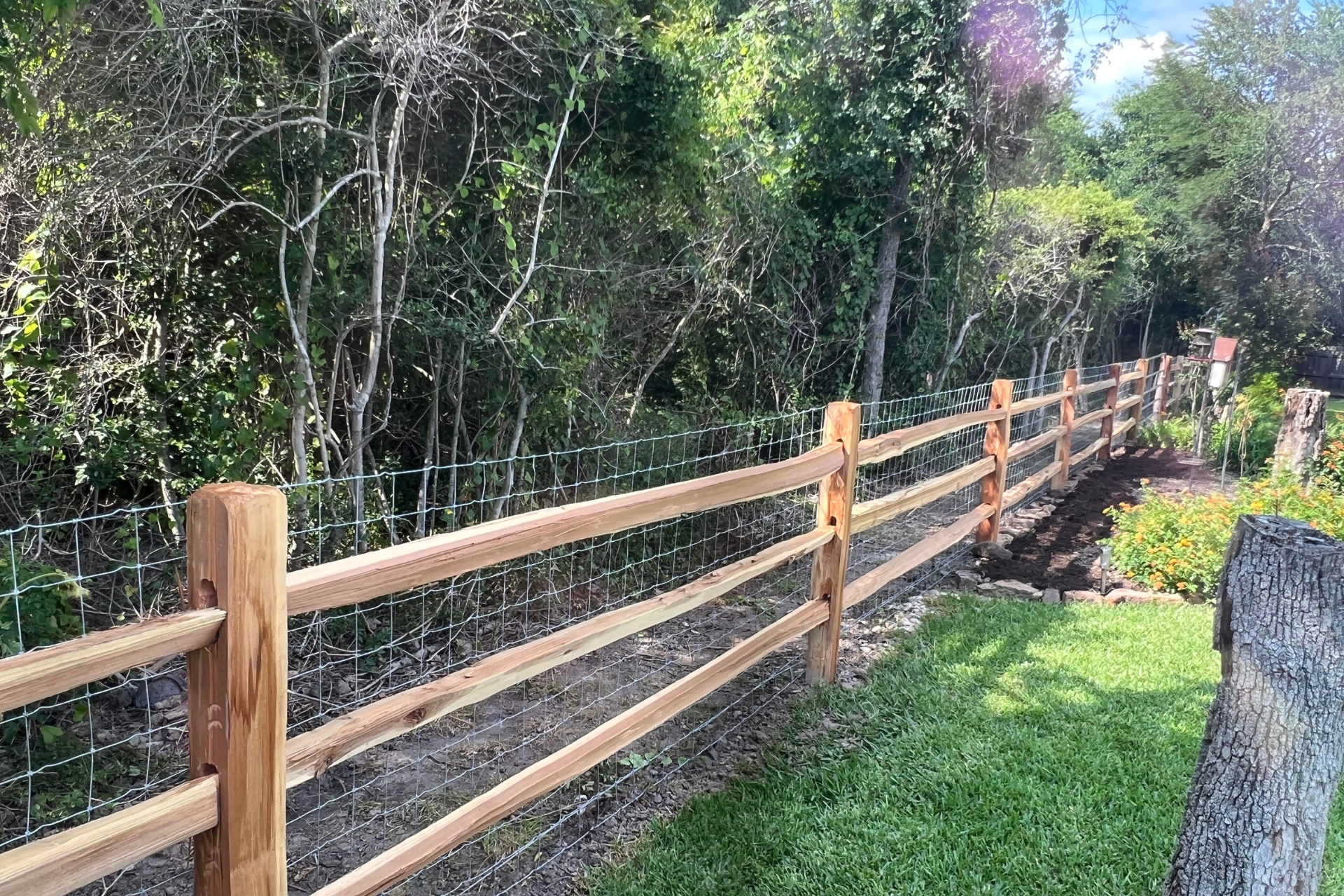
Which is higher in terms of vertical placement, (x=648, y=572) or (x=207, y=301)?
(x=207, y=301)

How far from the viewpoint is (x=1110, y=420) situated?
36.0 feet

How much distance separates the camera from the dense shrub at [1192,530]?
19.3ft

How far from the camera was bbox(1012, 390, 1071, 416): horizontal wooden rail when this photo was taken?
23.0 feet

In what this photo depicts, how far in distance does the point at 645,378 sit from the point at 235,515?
586cm

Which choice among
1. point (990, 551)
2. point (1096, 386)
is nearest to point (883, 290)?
point (1096, 386)

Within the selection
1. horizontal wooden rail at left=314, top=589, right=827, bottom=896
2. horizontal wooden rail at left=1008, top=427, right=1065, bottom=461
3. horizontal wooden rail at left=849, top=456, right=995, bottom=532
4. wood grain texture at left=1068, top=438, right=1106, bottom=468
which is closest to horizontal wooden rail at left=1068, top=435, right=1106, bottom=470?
wood grain texture at left=1068, top=438, right=1106, bottom=468

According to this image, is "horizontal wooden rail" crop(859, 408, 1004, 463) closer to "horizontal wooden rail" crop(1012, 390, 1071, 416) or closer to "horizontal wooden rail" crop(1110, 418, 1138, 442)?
"horizontal wooden rail" crop(1012, 390, 1071, 416)

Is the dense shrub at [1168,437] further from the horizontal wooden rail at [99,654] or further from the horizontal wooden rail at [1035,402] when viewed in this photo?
the horizontal wooden rail at [99,654]

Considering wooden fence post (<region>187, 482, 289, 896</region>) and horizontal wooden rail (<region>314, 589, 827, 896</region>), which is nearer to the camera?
wooden fence post (<region>187, 482, 289, 896</region>)

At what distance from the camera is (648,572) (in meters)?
5.80

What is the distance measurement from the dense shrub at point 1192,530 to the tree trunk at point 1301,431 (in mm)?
1983

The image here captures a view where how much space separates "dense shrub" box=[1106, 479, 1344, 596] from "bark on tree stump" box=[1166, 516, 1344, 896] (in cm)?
399

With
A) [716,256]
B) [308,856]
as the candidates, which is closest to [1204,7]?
[716,256]

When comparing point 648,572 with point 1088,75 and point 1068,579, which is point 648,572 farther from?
point 1088,75
